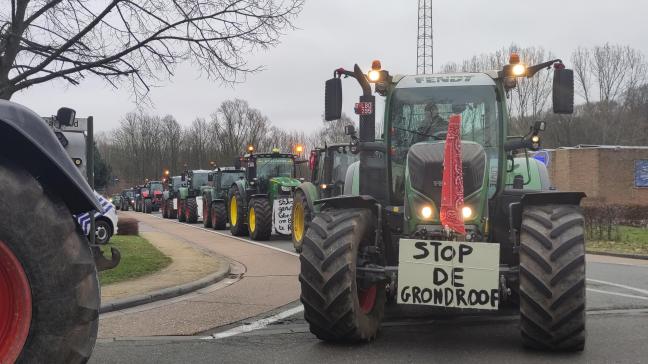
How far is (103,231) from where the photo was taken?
14.7m

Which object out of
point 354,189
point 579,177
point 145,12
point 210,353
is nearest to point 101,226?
point 145,12

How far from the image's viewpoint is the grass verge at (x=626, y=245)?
15.5m

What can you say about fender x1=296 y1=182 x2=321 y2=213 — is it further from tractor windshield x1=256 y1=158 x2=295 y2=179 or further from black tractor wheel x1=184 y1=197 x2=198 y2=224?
black tractor wheel x1=184 y1=197 x2=198 y2=224

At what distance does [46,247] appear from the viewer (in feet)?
9.75

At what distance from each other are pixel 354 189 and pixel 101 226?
29.5 ft

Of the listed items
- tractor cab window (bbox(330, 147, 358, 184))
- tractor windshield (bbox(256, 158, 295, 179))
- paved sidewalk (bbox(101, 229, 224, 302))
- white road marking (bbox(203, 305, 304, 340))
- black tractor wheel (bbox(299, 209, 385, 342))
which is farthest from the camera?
tractor windshield (bbox(256, 158, 295, 179))

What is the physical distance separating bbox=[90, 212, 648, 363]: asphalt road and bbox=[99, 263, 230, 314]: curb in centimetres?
151

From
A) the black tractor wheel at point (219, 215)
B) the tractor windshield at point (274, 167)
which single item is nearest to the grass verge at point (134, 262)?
the tractor windshield at point (274, 167)

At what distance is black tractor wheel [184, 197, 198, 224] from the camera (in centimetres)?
2767

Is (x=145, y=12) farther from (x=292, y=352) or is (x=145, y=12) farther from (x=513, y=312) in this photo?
(x=513, y=312)

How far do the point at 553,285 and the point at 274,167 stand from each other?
14.8 metres

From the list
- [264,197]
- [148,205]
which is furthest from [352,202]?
[148,205]

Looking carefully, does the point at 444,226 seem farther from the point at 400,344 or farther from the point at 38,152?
the point at 38,152

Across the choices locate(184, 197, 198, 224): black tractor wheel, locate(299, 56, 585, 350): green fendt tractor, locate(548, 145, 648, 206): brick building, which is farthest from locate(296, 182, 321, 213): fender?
locate(548, 145, 648, 206): brick building
